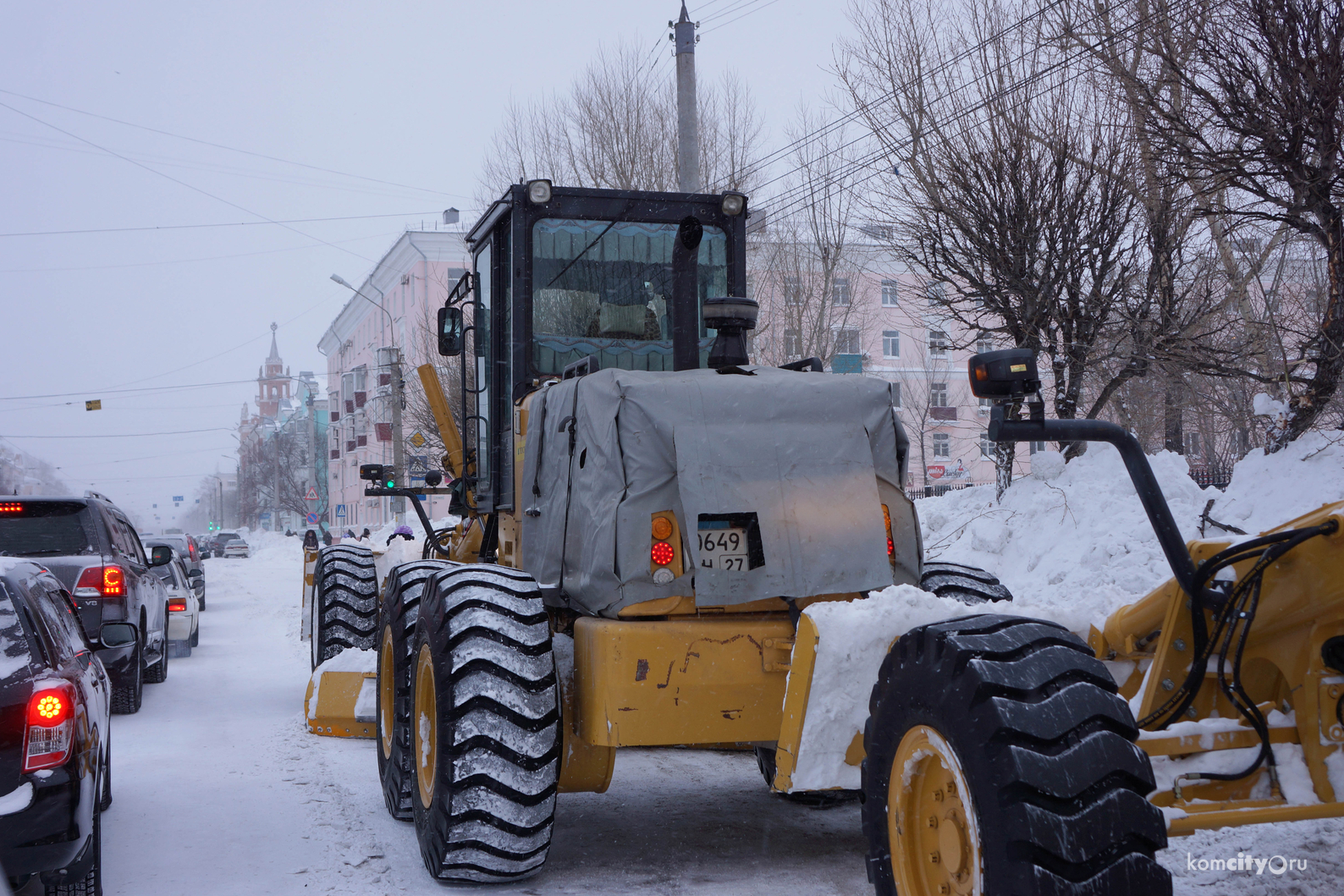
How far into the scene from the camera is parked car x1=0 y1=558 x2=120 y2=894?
13.5ft

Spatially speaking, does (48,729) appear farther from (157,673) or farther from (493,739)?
(157,673)

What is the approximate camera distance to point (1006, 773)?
9.61 feet

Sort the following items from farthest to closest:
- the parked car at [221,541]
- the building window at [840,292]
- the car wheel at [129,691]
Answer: the parked car at [221,541]
the building window at [840,292]
the car wheel at [129,691]

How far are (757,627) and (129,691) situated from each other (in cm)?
763

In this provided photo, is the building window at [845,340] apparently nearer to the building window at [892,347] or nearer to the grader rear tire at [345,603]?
the building window at [892,347]

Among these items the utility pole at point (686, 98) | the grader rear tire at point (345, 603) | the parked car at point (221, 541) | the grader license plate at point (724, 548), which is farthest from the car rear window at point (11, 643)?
the parked car at point (221, 541)

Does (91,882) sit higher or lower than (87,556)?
lower

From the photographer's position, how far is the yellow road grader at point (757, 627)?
10.2ft

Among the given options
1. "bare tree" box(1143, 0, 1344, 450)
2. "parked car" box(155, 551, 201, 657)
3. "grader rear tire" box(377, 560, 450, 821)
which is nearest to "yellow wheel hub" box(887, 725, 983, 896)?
"grader rear tire" box(377, 560, 450, 821)

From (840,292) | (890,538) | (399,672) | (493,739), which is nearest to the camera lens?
(493,739)

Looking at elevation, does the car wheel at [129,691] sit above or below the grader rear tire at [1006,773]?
below

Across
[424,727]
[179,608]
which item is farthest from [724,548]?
[179,608]

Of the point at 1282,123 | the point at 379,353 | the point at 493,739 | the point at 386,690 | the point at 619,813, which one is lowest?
the point at 619,813

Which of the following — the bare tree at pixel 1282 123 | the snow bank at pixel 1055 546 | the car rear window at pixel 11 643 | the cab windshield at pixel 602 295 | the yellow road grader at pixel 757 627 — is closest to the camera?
the yellow road grader at pixel 757 627
